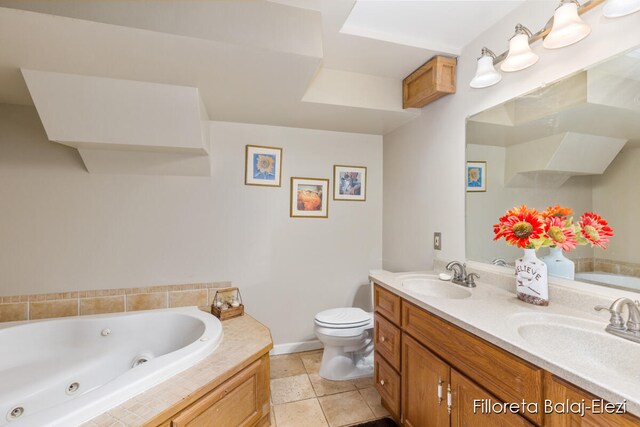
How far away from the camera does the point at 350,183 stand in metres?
2.83

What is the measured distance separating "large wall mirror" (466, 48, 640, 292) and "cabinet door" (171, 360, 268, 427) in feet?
5.11

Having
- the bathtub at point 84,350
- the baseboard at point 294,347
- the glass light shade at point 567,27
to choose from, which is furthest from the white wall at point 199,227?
the glass light shade at point 567,27

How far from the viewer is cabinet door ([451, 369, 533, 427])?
3.13 feet

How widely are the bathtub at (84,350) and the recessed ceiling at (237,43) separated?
153 centimetres

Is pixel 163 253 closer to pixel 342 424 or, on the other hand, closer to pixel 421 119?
pixel 342 424

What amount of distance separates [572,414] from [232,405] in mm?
1370

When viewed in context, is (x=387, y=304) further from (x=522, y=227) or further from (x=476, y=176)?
(x=476, y=176)

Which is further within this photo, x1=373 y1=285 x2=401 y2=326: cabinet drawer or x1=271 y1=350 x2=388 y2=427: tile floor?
x1=271 y1=350 x2=388 y2=427: tile floor

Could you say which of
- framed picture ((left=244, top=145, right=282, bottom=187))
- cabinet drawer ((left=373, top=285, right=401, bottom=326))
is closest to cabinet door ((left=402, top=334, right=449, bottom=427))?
cabinet drawer ((left=373, top=285, right=401, bottom=326))

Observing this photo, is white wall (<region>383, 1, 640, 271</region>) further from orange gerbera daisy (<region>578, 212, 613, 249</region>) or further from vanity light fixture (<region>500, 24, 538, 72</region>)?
orange gerbera daisy (<region>578, 212, 613, 249</region>)

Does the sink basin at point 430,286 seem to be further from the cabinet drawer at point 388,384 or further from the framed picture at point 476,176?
the framed picture at point 476,176

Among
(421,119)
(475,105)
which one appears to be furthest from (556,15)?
(421,119)

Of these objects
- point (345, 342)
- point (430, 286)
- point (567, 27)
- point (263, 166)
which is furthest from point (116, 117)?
point (567, 27)

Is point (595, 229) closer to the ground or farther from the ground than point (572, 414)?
farther from the ground
